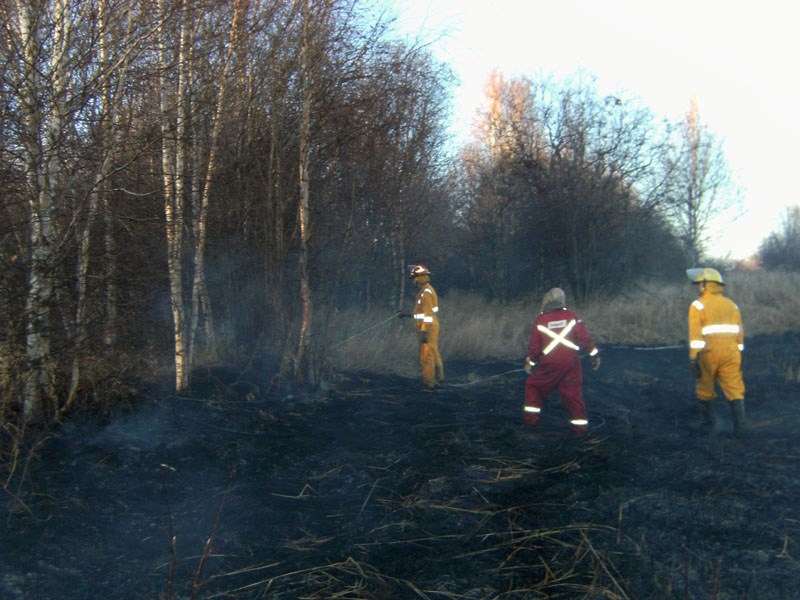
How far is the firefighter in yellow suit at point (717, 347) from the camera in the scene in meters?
7.64

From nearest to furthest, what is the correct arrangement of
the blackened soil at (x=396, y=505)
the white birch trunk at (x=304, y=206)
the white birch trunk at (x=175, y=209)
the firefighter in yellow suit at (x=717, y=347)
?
the blackened soil at (x=396, y=505) → the firefighter in yellow suit at (x=717, y=347) → the white birch trunk at (x=175, y=209) → the white birch trunk at (x=304, y=206)

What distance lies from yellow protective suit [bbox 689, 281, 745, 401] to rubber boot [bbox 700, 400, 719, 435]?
159mm

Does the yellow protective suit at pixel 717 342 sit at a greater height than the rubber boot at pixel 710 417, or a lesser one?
greater

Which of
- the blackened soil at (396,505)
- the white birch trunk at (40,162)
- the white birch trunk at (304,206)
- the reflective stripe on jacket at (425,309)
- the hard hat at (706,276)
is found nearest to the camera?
the blackened soil at (396,505)

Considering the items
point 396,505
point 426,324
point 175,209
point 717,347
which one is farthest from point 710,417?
point 175,209

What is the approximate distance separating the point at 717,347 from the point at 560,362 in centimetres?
158

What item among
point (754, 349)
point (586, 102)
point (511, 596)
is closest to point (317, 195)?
point (511, 596)

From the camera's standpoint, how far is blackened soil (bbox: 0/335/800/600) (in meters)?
4.50

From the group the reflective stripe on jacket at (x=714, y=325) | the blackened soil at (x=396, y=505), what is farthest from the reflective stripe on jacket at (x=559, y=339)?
the reflective stripe on jacket at (x=714, y=325)

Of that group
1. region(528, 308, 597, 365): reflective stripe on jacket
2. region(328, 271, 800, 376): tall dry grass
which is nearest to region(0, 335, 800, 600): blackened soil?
region(528, 308, 597, 365): reflective stripe on jacket

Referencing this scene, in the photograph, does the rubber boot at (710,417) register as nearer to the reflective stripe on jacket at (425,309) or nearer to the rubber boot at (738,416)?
the rubber boot at (738,416)

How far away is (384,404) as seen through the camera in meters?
9.52

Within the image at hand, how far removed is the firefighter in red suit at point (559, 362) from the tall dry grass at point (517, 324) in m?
3.55

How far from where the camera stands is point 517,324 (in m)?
17.5
